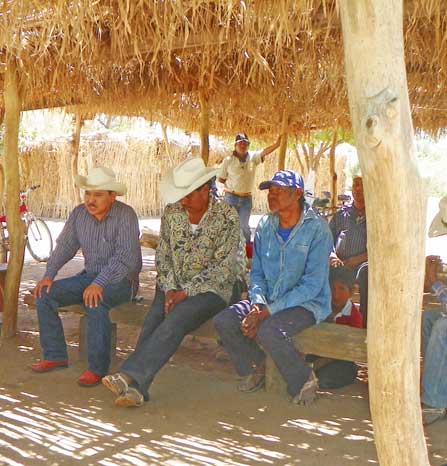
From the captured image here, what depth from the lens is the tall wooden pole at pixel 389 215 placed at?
6.91 feet

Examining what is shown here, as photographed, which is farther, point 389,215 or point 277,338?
point 277,338

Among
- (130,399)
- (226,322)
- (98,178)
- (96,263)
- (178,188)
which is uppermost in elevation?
(98,178)

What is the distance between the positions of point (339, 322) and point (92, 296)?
66.8 inches

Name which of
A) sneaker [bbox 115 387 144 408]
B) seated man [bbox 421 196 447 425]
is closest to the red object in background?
sneaker [bbox 115 387 144 408]

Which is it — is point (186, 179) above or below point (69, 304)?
above

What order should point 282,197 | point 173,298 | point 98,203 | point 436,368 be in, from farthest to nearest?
point 98,203 → point 173,298 → point 282,197 → point 436,368

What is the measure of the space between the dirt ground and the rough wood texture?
12.7 inches

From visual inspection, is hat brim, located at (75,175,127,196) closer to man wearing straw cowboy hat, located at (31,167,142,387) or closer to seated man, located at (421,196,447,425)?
man wearing straw cowboy hat, located at (31,167,142,387)

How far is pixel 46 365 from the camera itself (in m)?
4.77

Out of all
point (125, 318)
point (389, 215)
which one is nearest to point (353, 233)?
point (125, 318)

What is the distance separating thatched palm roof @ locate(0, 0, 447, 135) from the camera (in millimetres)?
4262

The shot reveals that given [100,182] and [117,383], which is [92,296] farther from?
[100,182]

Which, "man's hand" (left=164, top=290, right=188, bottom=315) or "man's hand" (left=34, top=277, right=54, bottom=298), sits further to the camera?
"man's hand" (left=34, top=277, right=54, bottom=298)

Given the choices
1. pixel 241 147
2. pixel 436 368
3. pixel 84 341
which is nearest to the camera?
pixel 436 368
